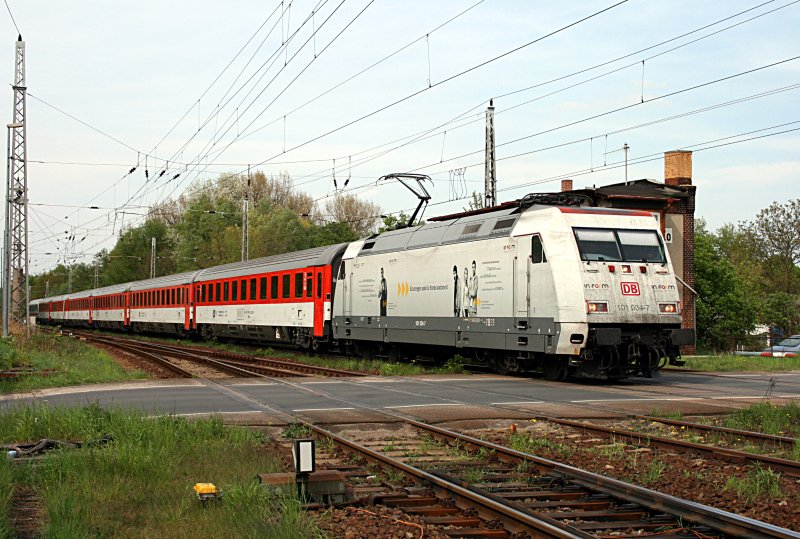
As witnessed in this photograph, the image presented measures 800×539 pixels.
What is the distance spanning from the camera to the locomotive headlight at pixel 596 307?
53.7 ft

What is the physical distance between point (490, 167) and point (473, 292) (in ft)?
28.8

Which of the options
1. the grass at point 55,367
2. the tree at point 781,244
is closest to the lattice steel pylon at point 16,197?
the grass at point 55,367

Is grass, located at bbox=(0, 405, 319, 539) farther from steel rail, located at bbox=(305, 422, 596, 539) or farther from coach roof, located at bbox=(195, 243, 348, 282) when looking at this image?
coach roof, located at bbox=(195, 243, 348, 282)

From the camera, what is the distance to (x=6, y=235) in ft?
98.8

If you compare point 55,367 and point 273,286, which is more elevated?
point 273,286

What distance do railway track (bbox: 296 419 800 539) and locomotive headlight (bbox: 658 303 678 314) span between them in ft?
29.7

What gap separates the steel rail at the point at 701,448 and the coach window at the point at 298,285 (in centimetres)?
1764

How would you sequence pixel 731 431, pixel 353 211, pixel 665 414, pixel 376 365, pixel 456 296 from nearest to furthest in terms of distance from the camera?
pixel 731 431 < pixel 665 414 < pixel 456 296 < pixel 376 365 < pixel 353 211

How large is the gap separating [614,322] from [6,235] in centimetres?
2273

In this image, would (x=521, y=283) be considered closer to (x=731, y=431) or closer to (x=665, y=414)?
(x=665, y=414)

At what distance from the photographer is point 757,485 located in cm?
748

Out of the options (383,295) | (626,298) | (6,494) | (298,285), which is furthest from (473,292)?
(6,494)

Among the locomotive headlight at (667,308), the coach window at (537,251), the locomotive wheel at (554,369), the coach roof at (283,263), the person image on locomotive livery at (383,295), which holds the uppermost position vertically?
the coach roof at (283,263)

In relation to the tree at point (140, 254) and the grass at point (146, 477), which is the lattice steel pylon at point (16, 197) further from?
the tree at point (140, 254)
